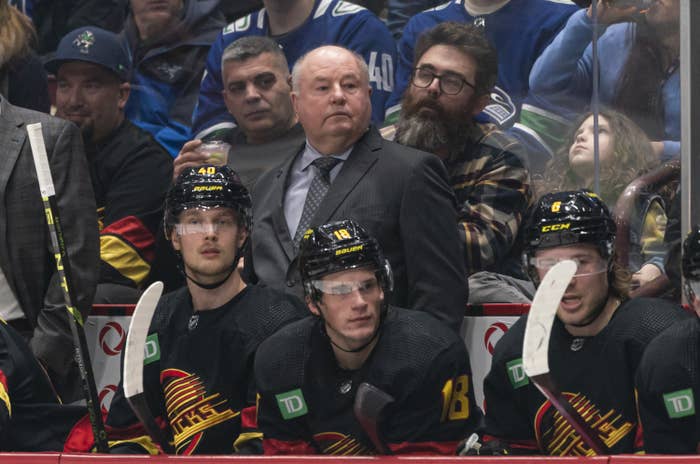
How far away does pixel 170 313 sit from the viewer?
12.9 feet

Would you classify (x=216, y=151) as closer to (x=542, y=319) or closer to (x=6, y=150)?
(x=6, y=150)

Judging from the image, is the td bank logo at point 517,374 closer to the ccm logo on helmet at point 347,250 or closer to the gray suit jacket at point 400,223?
the gray suit jacket at point 400,223

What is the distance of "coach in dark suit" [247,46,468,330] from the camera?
391cm

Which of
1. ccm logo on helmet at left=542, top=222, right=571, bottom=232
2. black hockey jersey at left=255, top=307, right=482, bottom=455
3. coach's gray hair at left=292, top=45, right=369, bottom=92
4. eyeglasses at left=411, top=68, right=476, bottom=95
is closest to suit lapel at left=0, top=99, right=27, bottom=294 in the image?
coach's gray hair at left=292, top=45, right=369, bottom=92

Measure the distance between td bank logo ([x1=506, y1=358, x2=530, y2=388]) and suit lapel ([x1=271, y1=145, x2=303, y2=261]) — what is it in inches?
35.4

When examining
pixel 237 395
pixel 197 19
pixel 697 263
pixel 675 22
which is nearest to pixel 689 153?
pixel 675 22

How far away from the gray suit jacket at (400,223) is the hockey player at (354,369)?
0.35 metres

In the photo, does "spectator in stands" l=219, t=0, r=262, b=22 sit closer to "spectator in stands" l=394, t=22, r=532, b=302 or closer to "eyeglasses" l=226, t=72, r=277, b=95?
"eyeglasses" l=226, t=72, r=277, b=95

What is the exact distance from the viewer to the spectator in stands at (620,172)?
4484 mm

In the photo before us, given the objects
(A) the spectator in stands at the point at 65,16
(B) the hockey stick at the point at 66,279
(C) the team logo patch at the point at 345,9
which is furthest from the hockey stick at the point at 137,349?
(A) the spectator in stands at the point at 65,16

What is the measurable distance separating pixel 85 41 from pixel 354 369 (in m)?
2.38

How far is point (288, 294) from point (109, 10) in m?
2.47

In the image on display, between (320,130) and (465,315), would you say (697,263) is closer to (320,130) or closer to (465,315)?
(465,315)

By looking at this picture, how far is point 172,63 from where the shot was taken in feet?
18.3
